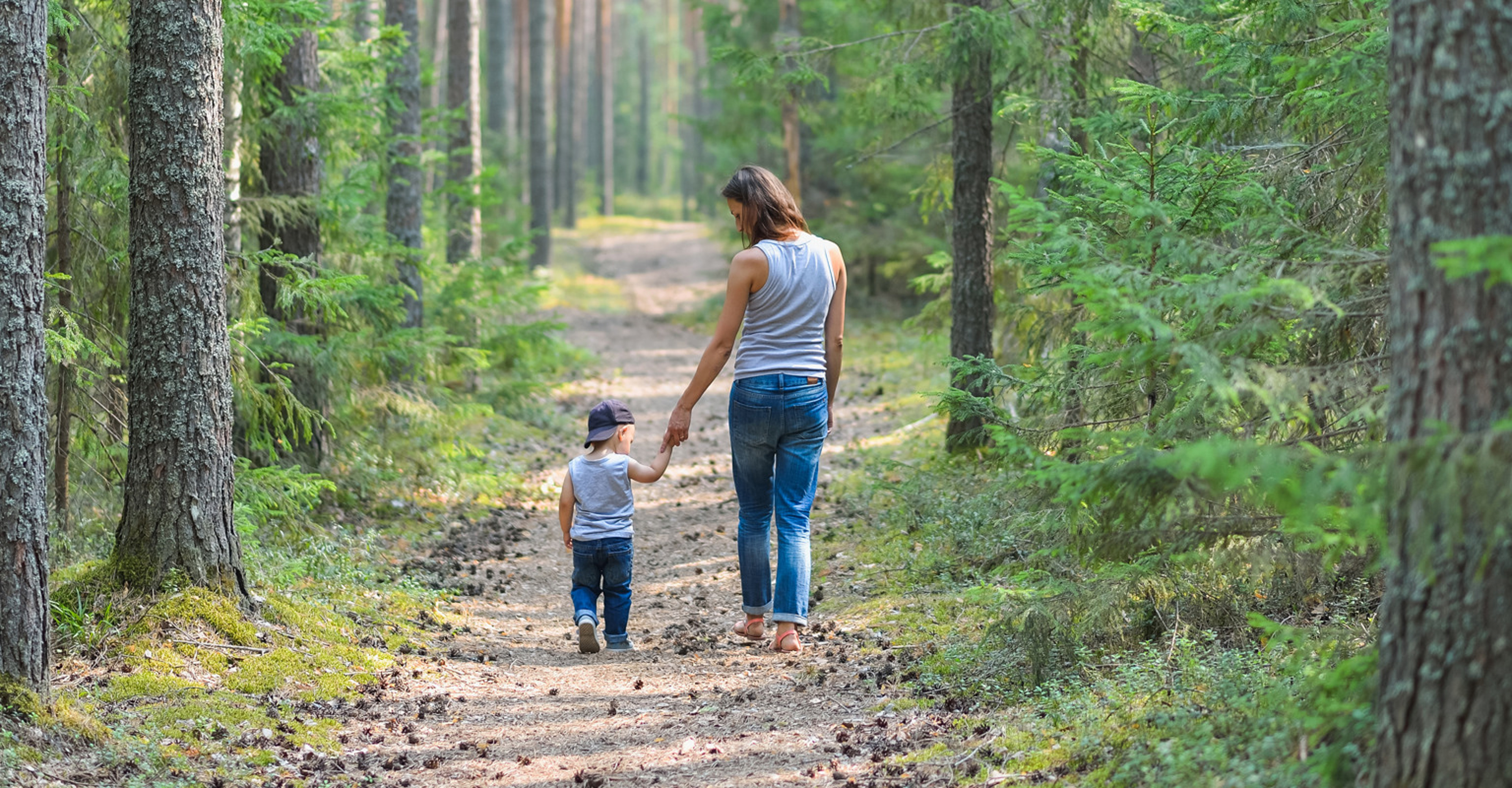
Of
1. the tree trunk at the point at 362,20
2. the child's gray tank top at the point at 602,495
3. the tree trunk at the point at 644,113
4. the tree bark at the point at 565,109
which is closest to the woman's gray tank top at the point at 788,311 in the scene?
the child's gray tank top at the point at 602,495

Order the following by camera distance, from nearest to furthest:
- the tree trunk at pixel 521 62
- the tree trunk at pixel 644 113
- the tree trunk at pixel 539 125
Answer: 1. the tree trunk at pixel 539 125
2. the tree trunk at pixel 521 62
3. the tree trunk at pixel 644 113

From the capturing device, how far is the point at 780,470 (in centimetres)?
559

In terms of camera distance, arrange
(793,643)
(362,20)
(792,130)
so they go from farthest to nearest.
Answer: (792,130)
(362,20)
(793,643)

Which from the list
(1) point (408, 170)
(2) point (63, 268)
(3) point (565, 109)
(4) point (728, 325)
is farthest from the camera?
(3) point (565, 109)

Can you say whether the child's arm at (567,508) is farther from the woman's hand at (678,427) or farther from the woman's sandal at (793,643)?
the woman's sandal at (793,643)

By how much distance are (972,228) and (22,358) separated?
276 inches

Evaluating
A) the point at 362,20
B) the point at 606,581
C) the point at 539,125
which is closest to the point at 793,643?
the point at 606,581

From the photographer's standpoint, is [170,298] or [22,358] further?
[170,298]

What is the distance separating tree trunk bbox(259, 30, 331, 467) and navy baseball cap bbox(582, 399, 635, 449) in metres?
3.52

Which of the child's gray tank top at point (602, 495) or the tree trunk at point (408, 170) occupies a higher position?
the tree trunk at point (408, 170)

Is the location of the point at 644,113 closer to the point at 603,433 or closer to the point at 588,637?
the point at 603,433

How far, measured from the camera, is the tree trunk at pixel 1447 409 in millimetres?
2666

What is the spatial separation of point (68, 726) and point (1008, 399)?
8179mm

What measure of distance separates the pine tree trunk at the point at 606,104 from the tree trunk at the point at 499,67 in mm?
19214
